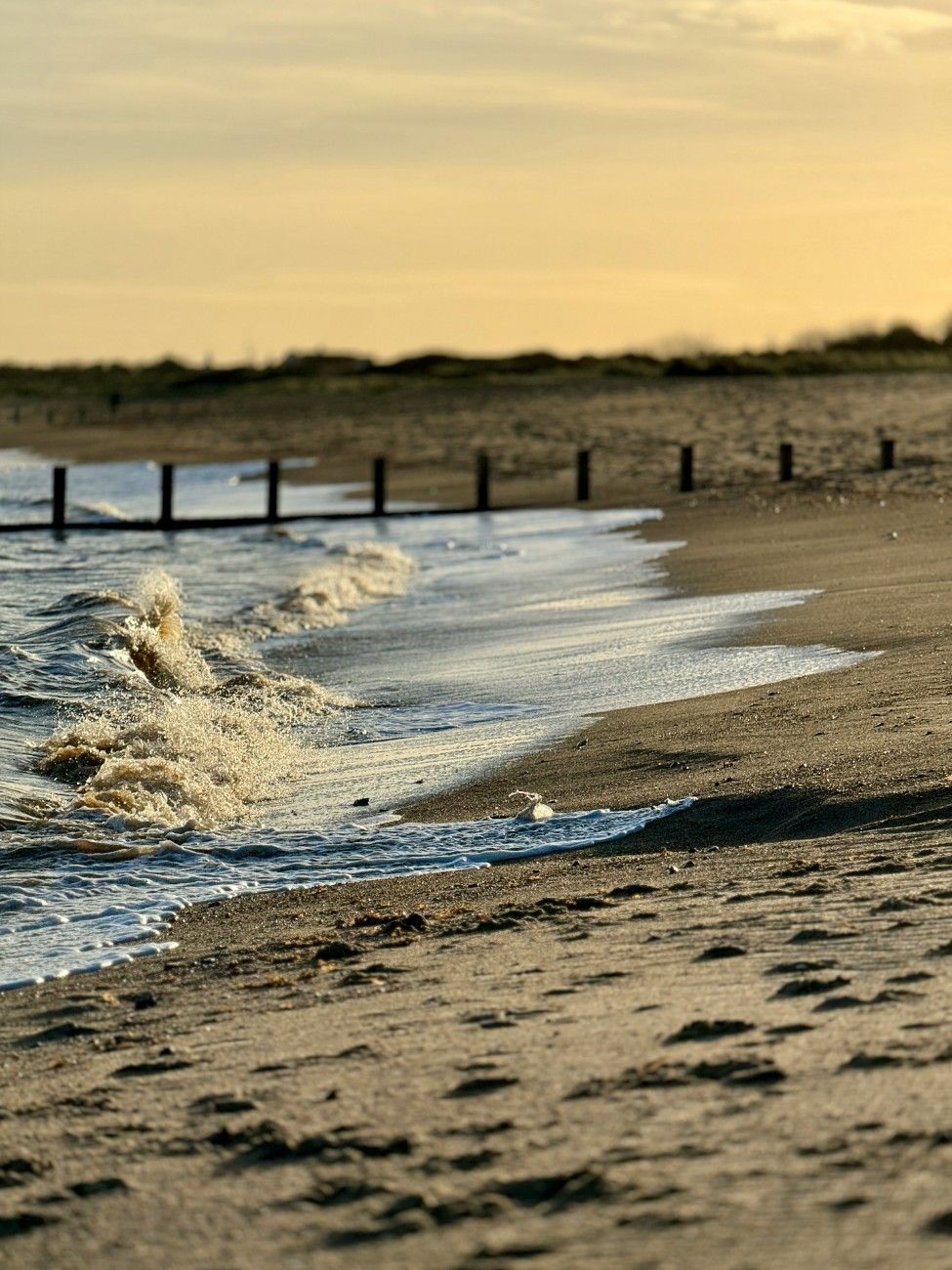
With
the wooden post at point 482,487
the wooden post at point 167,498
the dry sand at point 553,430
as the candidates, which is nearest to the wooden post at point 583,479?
the dry sand at point 553,430

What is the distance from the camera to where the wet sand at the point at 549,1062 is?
300cm

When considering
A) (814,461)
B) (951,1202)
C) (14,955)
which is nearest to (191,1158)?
(951,1202)

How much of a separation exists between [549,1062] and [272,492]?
2247cm

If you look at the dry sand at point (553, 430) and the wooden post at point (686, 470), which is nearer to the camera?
the wooden post at point (686, 470)

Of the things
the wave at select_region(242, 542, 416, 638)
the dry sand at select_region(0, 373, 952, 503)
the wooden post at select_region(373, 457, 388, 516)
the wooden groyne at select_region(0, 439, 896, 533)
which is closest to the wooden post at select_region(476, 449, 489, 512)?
the wooden groyne at select_region(0, 439, 896, 533)

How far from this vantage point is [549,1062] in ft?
12.6

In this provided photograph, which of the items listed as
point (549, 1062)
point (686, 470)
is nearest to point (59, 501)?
point (686, 470)

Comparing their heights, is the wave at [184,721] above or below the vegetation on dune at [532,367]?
below

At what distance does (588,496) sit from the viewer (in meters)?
27.0

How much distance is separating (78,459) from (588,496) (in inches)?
909

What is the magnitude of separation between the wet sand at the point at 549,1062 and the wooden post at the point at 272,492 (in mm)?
18928

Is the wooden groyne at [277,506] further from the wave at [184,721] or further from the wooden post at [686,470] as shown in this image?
the wave at [184,721]

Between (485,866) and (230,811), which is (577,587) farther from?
(485,866)

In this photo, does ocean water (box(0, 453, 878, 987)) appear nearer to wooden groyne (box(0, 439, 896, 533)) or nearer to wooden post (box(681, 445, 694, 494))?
wooden groyne (box(0, 439, 896, 533))
